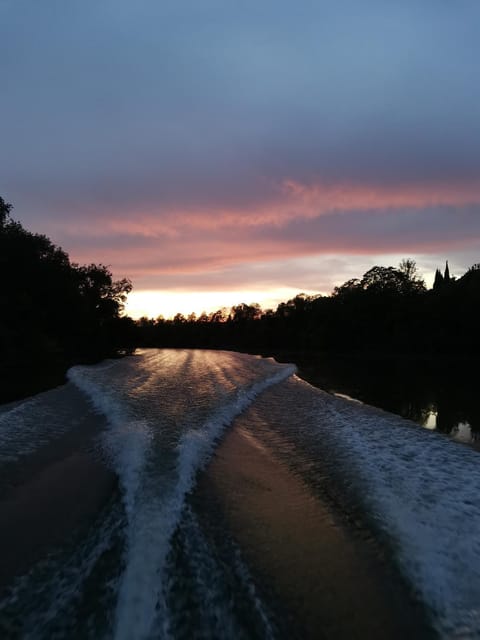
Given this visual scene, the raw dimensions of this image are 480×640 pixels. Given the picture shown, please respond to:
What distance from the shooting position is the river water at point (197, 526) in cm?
315

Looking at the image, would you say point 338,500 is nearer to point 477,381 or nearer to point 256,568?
point 256,568

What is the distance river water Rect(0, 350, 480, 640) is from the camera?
3.15 m

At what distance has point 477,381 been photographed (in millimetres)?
22547

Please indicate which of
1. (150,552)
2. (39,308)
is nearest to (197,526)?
(150,552)

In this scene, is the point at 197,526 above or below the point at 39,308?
below

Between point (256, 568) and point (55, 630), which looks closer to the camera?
point (55, 630)

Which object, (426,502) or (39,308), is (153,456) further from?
(39,308)

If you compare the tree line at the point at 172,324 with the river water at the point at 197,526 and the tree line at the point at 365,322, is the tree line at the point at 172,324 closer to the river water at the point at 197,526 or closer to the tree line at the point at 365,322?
the tree line at the point at 365,322

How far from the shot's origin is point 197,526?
178 inches

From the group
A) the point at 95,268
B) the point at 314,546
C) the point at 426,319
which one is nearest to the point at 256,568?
the point at 314,546

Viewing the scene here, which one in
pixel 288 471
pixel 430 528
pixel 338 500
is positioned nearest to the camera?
pixel 430 528

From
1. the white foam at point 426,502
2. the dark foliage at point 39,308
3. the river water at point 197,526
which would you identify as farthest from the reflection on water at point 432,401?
the dark foliage at point 39,308

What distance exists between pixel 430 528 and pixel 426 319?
218 ft

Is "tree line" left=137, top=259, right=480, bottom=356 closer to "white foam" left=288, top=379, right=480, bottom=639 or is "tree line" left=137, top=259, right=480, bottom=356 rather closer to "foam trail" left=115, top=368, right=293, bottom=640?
"white foam" left=288, top=379, right=480, bottom=639
